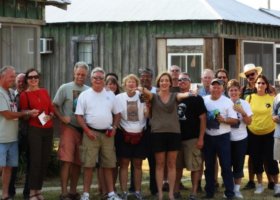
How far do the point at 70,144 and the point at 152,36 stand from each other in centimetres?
1263

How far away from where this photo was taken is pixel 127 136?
1202 centimetres

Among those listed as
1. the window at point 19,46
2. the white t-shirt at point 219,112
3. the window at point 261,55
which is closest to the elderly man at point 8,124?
the white t-shirt at point 219,112

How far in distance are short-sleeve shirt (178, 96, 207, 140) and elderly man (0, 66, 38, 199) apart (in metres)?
2.22

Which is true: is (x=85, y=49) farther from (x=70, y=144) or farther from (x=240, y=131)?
(x=70, y=144)

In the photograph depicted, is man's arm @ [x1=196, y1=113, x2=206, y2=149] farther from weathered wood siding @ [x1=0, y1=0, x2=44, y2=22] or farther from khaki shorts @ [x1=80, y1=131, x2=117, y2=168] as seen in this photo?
weathered wood siding @ [x1=0, y1=0, x2=44, y2=22]

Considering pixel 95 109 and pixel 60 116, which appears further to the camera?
pixel 60 116

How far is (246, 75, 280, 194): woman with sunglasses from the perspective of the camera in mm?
13094

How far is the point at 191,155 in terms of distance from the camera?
12.3m

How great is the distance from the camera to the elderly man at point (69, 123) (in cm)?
1197

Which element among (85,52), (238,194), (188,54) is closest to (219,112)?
(238,194)

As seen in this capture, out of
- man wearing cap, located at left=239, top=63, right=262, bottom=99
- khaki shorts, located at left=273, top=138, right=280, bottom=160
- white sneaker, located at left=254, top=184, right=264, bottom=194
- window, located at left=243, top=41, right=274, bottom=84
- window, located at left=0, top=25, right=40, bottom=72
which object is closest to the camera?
khaki shorts, located at left=273, top=138, right=280, bottom=160

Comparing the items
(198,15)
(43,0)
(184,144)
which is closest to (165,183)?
(184,144)

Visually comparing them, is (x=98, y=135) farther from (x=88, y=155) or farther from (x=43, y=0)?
(x=43, y=0)

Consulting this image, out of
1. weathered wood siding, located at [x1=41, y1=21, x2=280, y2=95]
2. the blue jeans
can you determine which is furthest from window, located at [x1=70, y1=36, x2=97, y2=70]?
the blue jeans
